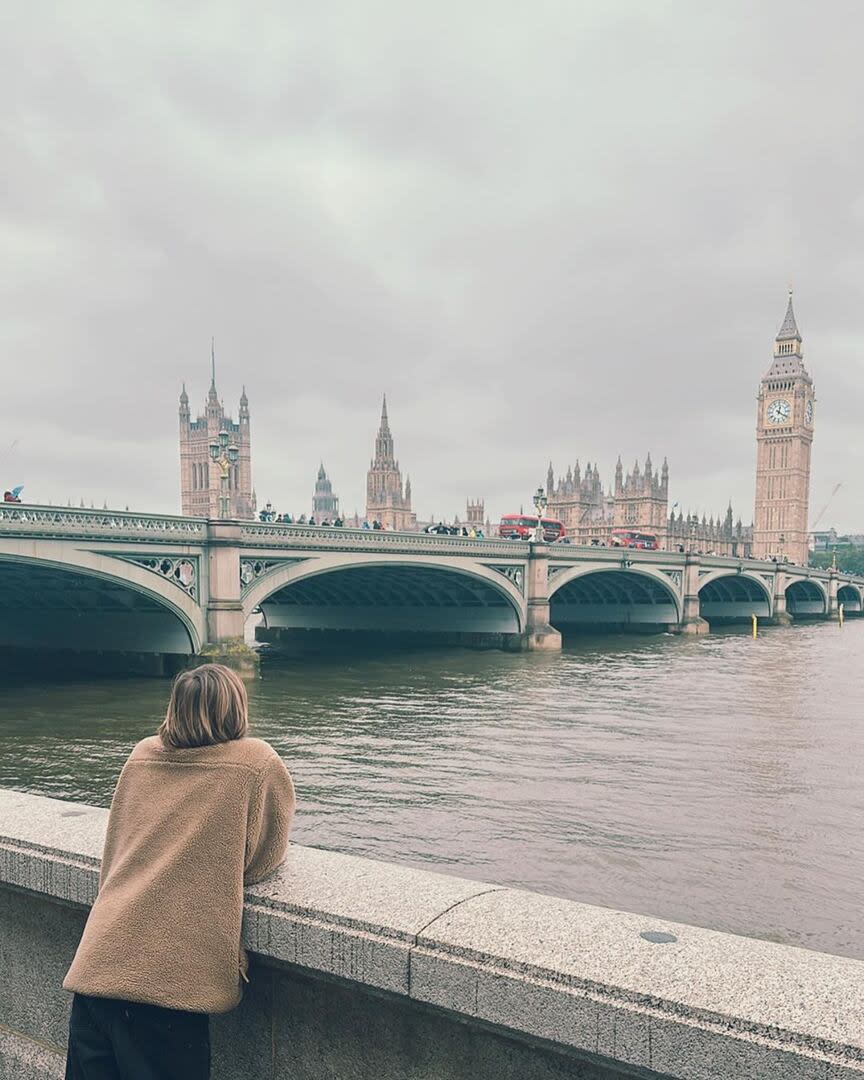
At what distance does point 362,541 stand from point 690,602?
30.3 meters

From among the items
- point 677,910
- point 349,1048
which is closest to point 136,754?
point 349,1048

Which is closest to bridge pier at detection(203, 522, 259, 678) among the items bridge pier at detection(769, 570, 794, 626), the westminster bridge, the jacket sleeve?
the westminster bridge

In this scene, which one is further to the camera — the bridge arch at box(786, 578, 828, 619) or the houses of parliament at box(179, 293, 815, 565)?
the houses of parliament at box(179, 293, 815, 565)

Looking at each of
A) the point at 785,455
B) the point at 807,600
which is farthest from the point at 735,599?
the point at 785,455

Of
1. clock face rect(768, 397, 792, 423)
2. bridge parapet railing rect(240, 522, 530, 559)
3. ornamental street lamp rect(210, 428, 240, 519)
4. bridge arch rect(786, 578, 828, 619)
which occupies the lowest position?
bridge arch rect(786, 578, 828, 619)

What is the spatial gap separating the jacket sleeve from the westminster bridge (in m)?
24.5

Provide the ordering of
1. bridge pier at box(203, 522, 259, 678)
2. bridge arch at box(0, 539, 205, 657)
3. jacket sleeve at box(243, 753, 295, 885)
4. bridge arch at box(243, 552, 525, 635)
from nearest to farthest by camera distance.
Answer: jacket sleeve at box(243, 753, 295, 885) → bridge arch at box(0, 539, 205, 657) → bridge pier at box(203, 522, 259, 678) → bridge arch at box(243, 552, 525, 635)

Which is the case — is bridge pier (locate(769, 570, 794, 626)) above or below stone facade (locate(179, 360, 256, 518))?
below

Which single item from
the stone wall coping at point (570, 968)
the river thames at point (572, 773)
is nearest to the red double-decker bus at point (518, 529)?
the river thames at point (572, 773)

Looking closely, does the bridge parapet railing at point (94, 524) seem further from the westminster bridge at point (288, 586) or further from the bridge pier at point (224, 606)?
the bridge pier at point (224, 606)

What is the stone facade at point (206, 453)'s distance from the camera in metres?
169

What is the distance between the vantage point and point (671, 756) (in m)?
20.0

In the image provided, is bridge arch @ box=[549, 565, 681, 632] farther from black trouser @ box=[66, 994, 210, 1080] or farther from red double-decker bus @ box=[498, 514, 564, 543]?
black trouser @ box=[66, 994, 210, 1080]

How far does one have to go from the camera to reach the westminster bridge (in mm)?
28375
